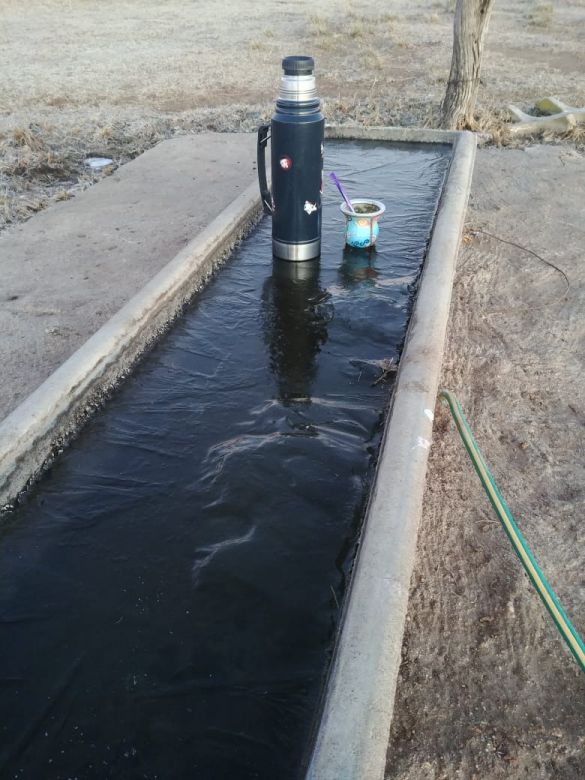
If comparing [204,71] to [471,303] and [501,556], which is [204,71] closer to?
[471,303]

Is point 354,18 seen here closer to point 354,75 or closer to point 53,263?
point 354,75

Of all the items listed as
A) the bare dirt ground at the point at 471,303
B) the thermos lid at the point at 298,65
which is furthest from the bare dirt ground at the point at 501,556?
the thermos lid at the point at 298,65

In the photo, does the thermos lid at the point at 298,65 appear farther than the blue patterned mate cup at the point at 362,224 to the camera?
No

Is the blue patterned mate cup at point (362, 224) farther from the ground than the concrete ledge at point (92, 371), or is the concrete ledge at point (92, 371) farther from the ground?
the blue patterned mate cup at point (362, 224)

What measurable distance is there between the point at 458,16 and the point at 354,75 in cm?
485

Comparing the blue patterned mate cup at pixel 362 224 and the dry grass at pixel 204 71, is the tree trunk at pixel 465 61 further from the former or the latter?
the blue patterned mate cup at pixel 362 224

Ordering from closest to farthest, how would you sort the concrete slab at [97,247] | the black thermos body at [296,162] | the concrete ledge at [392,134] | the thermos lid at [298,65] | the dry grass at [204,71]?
the thermos lid at [298,65], the black thermos body at [296,162], the concrete slab at [97,247], the concrete ledge at [392,134], the dry grass at [204,71]

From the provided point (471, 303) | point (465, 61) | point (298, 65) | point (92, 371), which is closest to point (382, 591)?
point (92, 371)

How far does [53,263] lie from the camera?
507 cm

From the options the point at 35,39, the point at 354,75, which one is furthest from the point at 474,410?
the point at 35,39

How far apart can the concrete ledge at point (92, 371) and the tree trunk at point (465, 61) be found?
5.29 m

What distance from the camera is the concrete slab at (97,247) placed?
401cm

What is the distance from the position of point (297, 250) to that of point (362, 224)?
477mm

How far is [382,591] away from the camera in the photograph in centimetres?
186
